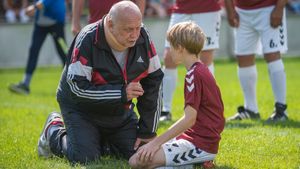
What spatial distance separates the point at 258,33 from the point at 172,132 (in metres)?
3.27

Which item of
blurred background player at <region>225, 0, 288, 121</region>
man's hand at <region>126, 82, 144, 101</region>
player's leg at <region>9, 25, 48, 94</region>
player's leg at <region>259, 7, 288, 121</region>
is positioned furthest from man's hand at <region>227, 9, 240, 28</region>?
player's leg at <region>9, 25, 48, 94</region>

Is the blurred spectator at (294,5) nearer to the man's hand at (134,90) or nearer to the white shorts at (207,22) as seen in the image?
the white shorts at (207,22)

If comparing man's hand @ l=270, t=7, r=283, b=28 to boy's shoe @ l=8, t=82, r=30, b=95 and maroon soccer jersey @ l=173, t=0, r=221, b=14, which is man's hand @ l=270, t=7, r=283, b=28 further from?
boy's shoe @ l=8, t=82, r=30, b=95

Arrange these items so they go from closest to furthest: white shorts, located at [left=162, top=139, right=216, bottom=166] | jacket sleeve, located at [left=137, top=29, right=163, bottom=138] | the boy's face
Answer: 1. white shorts, located at [left=162, top=139, right=216, bottom=166]
2. the boy's face
3. jacket sleeve, located at [left=137, top=29, right=163, bottom=138]

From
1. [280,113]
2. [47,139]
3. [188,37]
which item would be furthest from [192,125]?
[280,113]

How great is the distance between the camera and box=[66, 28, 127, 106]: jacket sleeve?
5004mm

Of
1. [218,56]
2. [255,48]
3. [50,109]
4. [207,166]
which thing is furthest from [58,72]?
[207,166]

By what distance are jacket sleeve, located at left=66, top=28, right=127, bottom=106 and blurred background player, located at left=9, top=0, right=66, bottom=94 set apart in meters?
6.10

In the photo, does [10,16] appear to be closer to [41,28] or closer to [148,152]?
[41,28]

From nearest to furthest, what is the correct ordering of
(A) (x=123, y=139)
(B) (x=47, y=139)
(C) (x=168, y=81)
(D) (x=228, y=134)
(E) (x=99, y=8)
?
(A) (x=123, y=139)
(B) (x=47, y=139)
(D) (x=228, y=134)
(E) (x=99, y=8)
(C) (x=168, y=81)

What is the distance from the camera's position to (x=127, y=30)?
4.87 metres

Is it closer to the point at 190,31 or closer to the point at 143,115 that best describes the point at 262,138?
the point at 143,115

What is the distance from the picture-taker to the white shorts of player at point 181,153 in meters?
4.73

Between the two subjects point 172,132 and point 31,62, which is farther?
point 31,62
